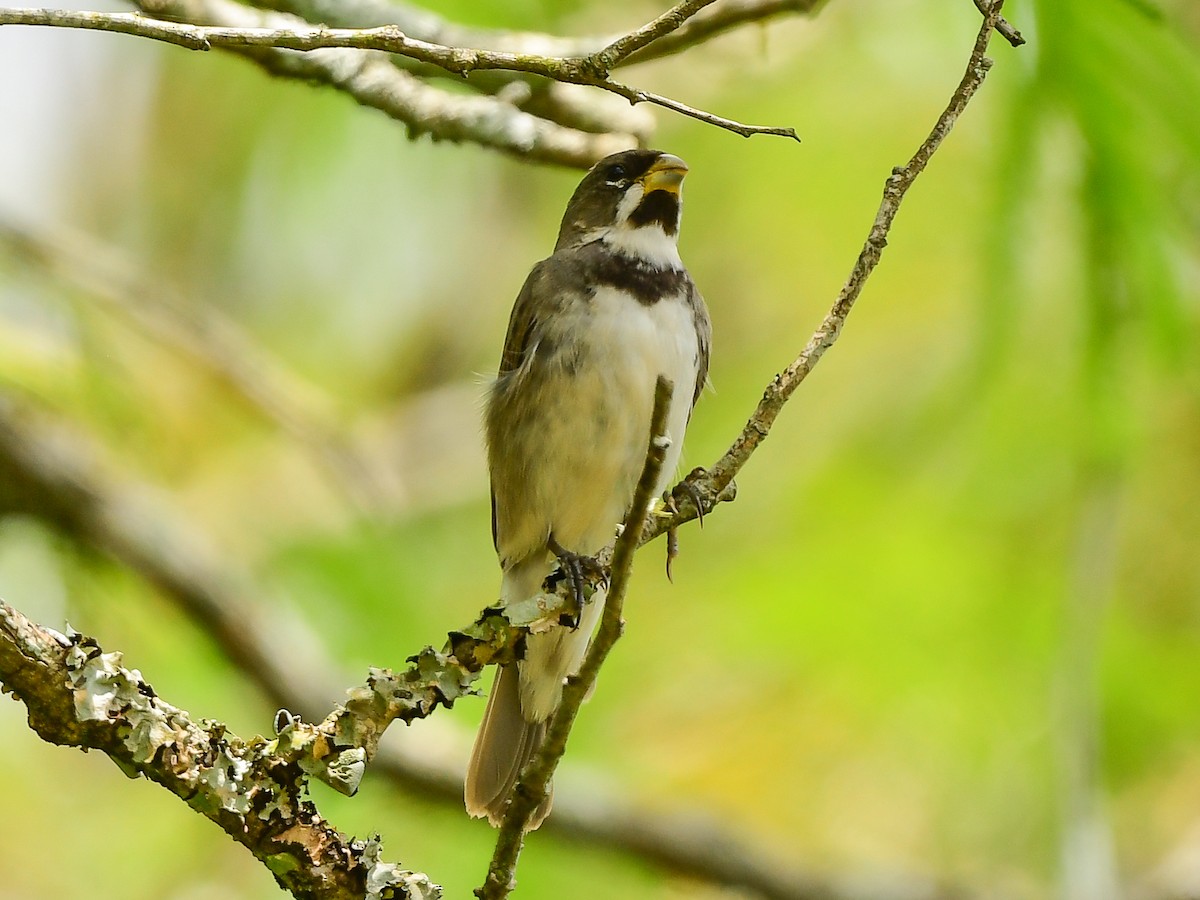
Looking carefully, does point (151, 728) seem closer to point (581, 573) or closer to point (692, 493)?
point (692, 493)

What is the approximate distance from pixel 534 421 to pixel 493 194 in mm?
5245

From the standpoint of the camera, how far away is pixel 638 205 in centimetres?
473

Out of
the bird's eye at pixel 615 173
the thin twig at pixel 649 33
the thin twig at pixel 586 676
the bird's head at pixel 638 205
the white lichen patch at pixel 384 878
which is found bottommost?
the white lichen patch at pixel 384 878

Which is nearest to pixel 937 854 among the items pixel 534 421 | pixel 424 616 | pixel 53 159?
pixel 424 616

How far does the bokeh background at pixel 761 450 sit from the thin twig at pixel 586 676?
60.1 inches

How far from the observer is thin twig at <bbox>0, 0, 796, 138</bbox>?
1.87m

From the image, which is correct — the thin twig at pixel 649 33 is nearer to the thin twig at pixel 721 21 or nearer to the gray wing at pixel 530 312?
the thin twig at pixel 721 21

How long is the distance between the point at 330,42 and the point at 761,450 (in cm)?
557

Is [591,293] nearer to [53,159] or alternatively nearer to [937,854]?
[937,854]

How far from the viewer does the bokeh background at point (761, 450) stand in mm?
4320

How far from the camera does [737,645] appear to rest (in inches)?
238

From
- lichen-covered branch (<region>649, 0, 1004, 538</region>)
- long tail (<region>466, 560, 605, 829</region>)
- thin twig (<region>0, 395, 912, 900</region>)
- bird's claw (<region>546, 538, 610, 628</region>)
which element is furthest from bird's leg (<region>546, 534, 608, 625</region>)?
thin twig (<region>0, 395, 912, 900</region>)

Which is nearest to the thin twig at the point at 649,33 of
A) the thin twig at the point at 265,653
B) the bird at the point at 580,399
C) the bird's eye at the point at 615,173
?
the bird at the point at 580,399

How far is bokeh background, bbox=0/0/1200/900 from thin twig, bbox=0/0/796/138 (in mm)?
1363
